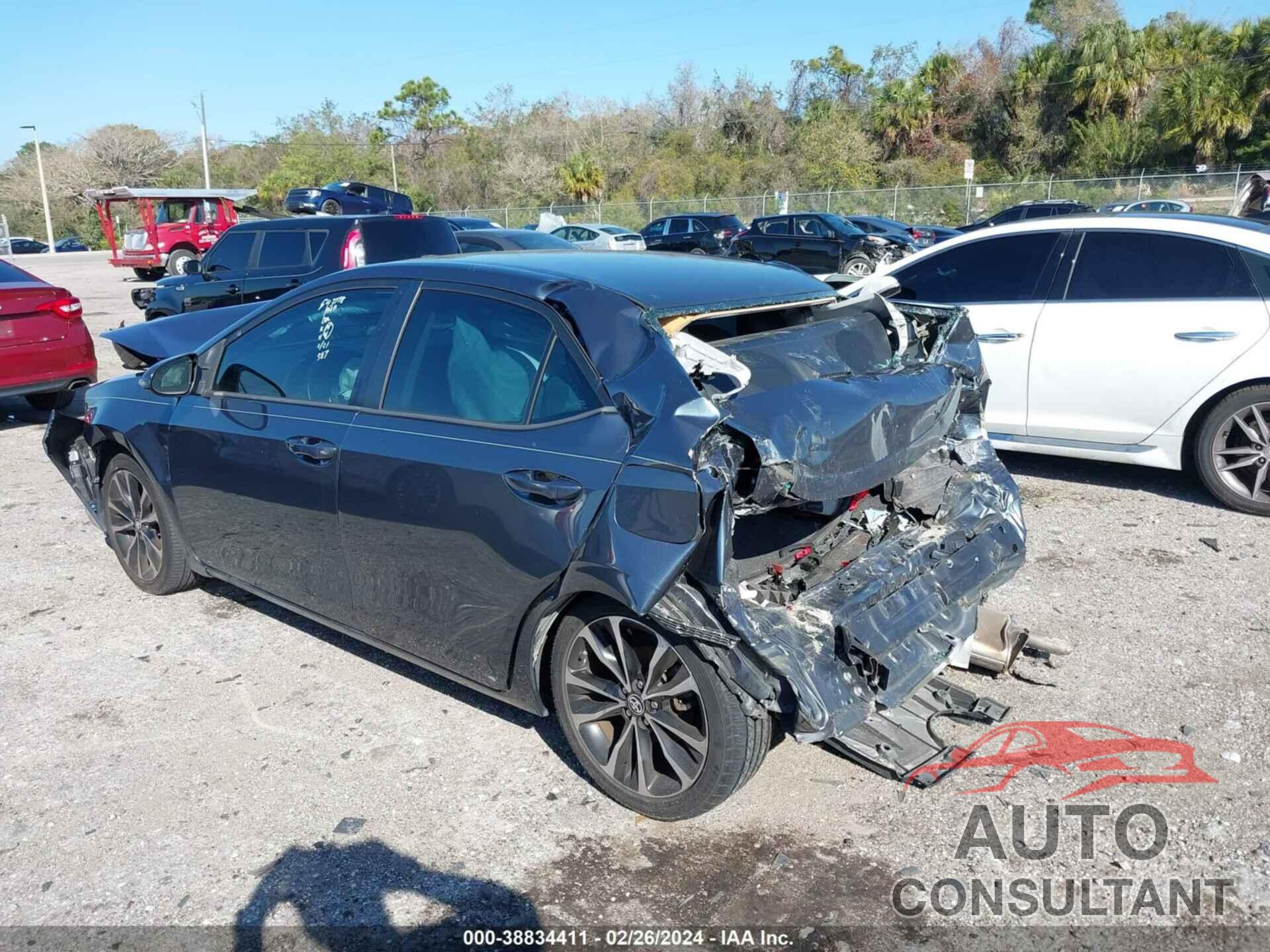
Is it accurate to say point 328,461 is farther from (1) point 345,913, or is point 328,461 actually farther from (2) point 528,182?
(2) point 528,182

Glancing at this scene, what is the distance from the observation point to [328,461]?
3.91 meters

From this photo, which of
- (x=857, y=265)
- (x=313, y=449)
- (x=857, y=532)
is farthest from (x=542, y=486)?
(x=857, y=265)

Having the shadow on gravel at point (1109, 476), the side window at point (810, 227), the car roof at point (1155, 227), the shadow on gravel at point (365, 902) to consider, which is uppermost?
the car roof at point (1155, 227)

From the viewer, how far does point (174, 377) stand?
4.74 m

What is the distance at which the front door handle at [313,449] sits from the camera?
12.8 feet

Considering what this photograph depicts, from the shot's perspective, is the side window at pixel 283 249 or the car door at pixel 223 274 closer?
the car door at pixel 223 274

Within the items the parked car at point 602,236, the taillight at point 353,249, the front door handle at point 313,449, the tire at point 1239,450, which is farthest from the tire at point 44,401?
the parked car at point 602,236

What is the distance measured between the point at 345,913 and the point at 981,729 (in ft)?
7.59

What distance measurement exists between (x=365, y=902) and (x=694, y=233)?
25901 mm

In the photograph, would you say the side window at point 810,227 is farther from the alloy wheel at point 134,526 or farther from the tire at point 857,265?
the alloy wheel at point 134,526

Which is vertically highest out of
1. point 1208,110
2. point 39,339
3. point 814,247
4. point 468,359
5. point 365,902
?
point 1208,110

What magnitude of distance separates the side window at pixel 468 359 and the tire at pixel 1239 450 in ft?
14.7

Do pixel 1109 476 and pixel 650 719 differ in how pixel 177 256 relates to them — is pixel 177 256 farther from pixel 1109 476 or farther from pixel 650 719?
pixel 650 719

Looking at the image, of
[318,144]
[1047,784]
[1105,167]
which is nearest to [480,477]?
[1047,784]
